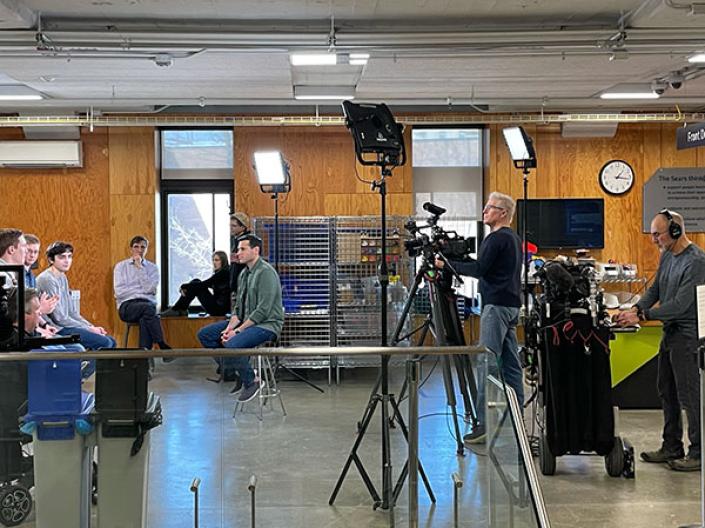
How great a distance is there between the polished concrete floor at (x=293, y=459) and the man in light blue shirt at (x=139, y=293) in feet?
17.1

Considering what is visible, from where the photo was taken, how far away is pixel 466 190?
933cm

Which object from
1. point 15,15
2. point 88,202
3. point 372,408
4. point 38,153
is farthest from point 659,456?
point 38,153

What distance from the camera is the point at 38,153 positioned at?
8.75 metres

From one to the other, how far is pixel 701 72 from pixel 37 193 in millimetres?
7055

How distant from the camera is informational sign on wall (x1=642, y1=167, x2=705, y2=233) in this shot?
357 inches

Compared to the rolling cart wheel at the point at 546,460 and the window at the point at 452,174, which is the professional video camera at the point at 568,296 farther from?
the window at the point at 452,174

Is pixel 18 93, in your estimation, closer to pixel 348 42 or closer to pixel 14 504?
pixel 348 42

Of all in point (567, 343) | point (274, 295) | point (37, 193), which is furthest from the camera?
point (37, 193)

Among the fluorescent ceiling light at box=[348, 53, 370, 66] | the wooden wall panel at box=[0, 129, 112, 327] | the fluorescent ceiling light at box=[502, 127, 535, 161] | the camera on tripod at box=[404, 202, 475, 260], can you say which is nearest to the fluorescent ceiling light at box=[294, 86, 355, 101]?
the fluorescent ceiling light at box=[348, 53, 370, 66]

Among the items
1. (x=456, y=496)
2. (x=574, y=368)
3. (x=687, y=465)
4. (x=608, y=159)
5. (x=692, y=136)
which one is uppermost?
(x=608, y=159)

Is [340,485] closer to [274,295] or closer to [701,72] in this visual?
[274,295]

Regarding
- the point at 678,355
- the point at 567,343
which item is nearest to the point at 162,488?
the point at 567,343

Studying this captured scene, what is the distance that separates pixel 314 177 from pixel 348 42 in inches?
150

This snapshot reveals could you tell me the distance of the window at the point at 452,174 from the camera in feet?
30.5
